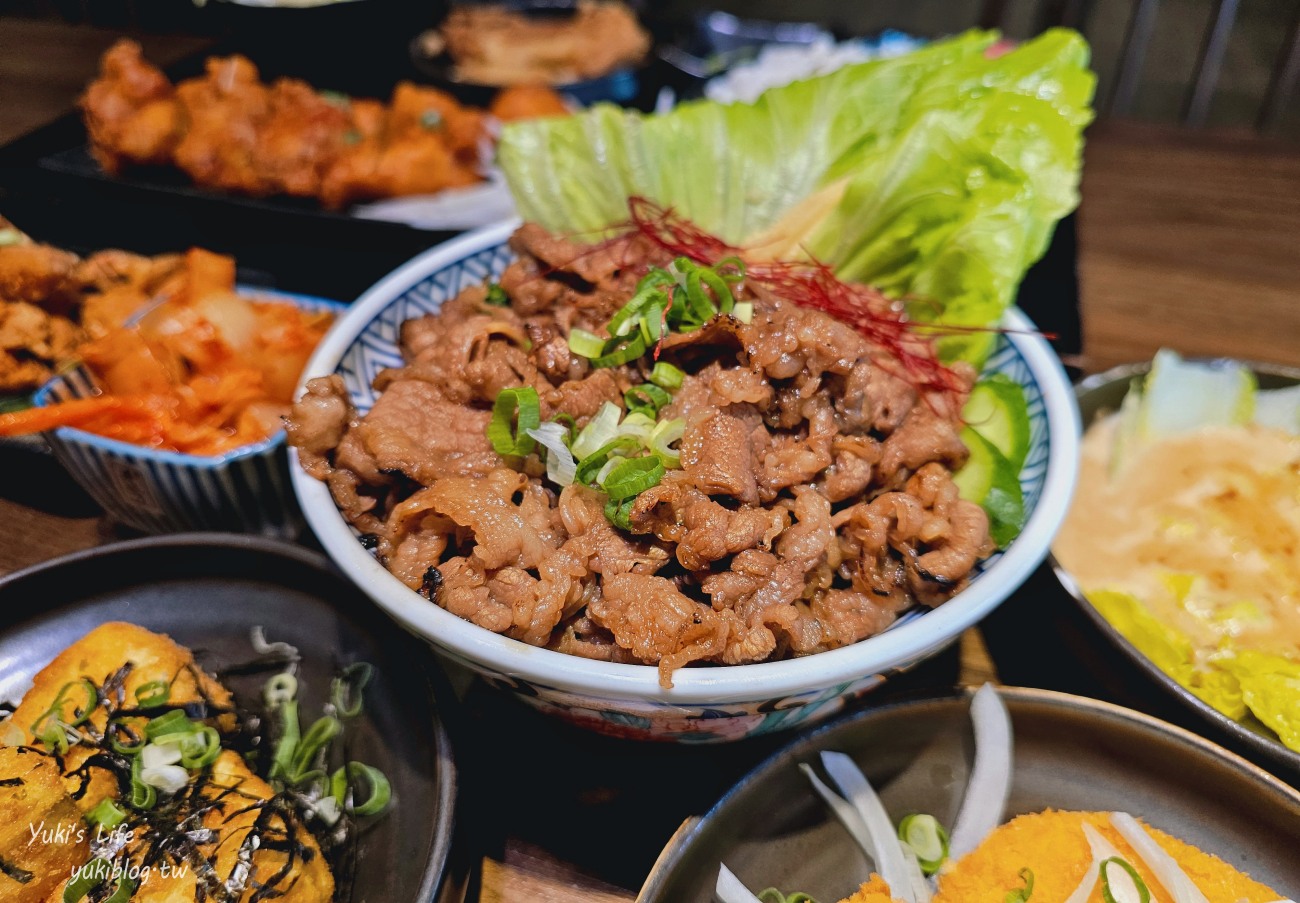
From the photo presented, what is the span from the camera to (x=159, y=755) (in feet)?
4.94

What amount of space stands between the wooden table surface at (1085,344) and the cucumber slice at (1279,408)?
1.49ft

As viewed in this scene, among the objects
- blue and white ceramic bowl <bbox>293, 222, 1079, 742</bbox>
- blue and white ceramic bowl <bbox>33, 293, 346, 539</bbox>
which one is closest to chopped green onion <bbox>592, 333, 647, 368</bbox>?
blue and white ceramic bowl <bbox>293, 222, 1079, 742</bbox>

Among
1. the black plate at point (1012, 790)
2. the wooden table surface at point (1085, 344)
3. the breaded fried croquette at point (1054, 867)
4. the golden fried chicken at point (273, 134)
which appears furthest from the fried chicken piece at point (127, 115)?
the breaded fried croquette at point (1054, 867)

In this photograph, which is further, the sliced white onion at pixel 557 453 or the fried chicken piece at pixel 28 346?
the fried chicken piece at pixel 28 346

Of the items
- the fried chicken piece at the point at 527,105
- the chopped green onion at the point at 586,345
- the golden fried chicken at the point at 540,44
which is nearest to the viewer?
the chopped green onion at the point at 586,345

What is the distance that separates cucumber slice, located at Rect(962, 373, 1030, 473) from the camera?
1.64 meters

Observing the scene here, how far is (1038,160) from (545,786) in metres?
1.73

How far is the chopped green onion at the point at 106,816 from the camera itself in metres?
1.42

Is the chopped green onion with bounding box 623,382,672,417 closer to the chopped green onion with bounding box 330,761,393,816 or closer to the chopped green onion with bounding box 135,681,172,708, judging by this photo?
the chopped green onion with bounding box 330,761,393,816

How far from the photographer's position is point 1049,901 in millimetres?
1353

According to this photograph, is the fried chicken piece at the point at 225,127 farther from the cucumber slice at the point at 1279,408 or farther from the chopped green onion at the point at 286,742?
the cucumber slice at the point at 1279,408

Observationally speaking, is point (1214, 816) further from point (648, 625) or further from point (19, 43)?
point (19, 43)

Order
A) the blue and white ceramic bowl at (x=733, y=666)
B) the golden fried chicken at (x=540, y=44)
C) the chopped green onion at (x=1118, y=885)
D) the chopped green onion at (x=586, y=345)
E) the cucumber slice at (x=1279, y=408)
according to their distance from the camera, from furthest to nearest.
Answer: the golden fried chicken at (x=540, y=44) < the cucumber slice at (x=1279, y=408) < the chopped green onion at (x=586, y=345) < the chopped green onion at (x=1118, y=885) < the blue and white ceramic bowl at (x=733, y=666)

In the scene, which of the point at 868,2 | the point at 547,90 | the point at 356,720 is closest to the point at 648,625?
the point at 356,720
